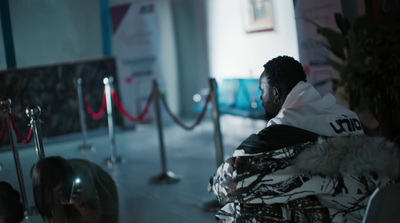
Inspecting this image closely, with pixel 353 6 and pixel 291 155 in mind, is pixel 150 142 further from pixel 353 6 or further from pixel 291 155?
pixel 291 155

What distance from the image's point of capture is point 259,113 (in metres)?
7.64

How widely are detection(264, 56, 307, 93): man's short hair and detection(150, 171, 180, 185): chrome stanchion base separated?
388 cm

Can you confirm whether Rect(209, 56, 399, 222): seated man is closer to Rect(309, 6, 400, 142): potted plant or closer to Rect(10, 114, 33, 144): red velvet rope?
Rect(10, 114, 33, 144): red velvet rope

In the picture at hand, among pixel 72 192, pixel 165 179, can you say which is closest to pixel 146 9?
pixel 165 179

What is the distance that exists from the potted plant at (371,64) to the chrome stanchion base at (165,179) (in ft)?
6.76

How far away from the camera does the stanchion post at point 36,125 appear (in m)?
3.55

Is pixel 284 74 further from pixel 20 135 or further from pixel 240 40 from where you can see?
pixel 240 40

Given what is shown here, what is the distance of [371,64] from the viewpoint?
16.8 ft

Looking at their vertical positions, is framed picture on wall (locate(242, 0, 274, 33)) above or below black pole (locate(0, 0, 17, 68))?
above

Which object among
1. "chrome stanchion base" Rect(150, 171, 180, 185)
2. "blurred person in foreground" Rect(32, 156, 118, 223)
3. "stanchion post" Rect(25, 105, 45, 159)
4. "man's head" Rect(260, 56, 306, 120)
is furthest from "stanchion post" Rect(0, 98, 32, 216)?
"chrome stanchion base" Rect(150, 171, 180, 185)

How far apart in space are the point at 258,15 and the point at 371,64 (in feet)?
10.7

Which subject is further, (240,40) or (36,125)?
(240,40)

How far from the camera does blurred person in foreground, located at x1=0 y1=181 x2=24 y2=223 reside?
2984 millimetres

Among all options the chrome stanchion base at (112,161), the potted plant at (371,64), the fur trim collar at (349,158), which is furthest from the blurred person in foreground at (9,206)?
the chrome stanchion base at (112,161)
